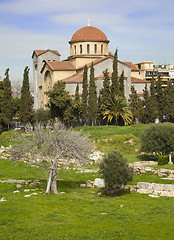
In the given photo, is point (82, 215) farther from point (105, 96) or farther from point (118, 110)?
point (105, 96)

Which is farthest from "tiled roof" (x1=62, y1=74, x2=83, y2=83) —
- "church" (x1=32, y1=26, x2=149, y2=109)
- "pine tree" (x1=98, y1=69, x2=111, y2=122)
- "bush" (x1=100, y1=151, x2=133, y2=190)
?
"bush" (x1=100, y1=151, x2=133, y2=190)

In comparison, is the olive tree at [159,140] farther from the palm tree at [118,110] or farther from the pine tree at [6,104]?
the pine tree at [6,104]

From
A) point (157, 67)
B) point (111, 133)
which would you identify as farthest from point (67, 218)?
point (157, 67)

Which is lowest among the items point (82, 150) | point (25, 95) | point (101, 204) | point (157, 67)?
point (101, 204)

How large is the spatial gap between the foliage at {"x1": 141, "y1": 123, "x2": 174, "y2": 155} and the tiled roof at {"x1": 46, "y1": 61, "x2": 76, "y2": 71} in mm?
30267

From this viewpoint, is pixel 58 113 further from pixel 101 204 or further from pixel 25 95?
pixel 101 204

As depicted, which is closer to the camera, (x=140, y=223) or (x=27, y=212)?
(x=140, y=223)

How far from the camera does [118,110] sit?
1940 inches

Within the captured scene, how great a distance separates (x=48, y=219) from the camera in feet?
48.7

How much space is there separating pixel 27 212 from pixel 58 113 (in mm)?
33109

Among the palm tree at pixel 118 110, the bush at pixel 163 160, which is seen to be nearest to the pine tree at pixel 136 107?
the palm tree at pixel 118 110

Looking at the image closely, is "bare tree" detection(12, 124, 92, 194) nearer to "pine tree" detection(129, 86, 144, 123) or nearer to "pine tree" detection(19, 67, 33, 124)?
"pine tree" detection(19, 67, 33, 124)

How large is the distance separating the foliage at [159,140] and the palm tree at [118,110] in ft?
57.6

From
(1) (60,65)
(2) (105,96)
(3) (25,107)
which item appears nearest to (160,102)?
(2) (105,96)
